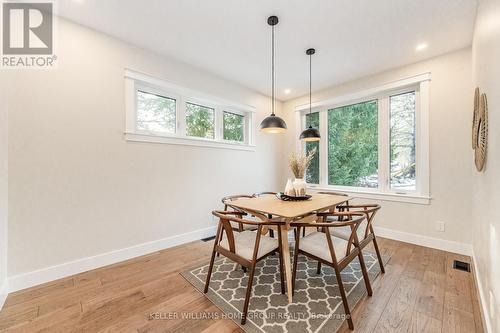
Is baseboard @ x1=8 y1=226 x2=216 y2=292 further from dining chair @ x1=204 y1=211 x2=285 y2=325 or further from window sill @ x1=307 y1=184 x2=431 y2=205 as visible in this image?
window sill @ x1=307 y1=184 x2=431 y2=205

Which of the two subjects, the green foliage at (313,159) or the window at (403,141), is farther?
the green foliage at (313,159)

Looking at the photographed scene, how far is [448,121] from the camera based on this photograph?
271 cm

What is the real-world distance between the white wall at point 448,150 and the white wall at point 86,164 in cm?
325

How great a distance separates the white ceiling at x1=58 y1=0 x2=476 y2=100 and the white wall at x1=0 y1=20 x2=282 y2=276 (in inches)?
13.4

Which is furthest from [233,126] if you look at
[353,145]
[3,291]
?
[3,291]

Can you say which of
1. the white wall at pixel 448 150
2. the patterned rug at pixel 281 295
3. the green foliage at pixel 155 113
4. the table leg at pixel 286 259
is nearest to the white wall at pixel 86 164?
the green foliage at pixel 155 113

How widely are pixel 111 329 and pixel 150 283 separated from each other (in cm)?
56

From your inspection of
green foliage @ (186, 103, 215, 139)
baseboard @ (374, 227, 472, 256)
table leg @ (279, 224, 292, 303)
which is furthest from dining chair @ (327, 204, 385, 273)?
green foliage @ (186, 103, 215, 139)

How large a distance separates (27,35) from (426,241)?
5.15m

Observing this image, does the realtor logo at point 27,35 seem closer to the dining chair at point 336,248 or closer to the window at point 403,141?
the dining chair at point 336,248

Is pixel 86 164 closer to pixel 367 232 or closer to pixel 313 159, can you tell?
pixel 367 232

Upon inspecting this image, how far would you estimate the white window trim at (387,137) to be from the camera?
9.43ft

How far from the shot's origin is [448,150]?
2.70 m

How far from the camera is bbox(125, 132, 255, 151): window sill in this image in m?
2.57
